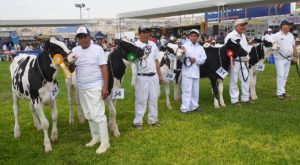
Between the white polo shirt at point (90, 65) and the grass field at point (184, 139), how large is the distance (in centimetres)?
124

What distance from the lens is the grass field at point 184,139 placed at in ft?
20.0

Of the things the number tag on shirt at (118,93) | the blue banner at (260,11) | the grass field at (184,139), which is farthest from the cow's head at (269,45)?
the blue banner at (260,11)

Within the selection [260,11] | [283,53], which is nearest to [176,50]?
[283,53]

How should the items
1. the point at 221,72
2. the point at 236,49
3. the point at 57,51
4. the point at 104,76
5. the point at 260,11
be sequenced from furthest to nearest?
the point at 260,11 < the point at 221,72 < the point at 236,49 < the point at 57,51 < the point at 104,76

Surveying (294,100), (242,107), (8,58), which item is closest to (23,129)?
(242,107)

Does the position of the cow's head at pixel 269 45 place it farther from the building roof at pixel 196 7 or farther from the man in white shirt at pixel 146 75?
the building roof at pixel 196 7

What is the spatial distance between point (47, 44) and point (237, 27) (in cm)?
534

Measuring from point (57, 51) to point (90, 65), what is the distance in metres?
0.76

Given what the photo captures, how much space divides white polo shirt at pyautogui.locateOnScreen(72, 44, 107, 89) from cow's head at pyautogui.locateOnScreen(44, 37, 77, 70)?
0.92ft

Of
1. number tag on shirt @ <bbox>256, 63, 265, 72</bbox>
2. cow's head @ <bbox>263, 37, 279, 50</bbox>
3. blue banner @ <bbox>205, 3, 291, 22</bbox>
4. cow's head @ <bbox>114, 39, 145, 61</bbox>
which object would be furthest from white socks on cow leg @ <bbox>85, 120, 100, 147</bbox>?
blue banner @ <bbox>205, 3, 291, 22</bbox>

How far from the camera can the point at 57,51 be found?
6.59 meters

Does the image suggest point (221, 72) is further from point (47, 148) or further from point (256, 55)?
point (47, 148)

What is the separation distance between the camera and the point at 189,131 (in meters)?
7.64

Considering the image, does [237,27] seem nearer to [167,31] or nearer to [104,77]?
[104,77]
